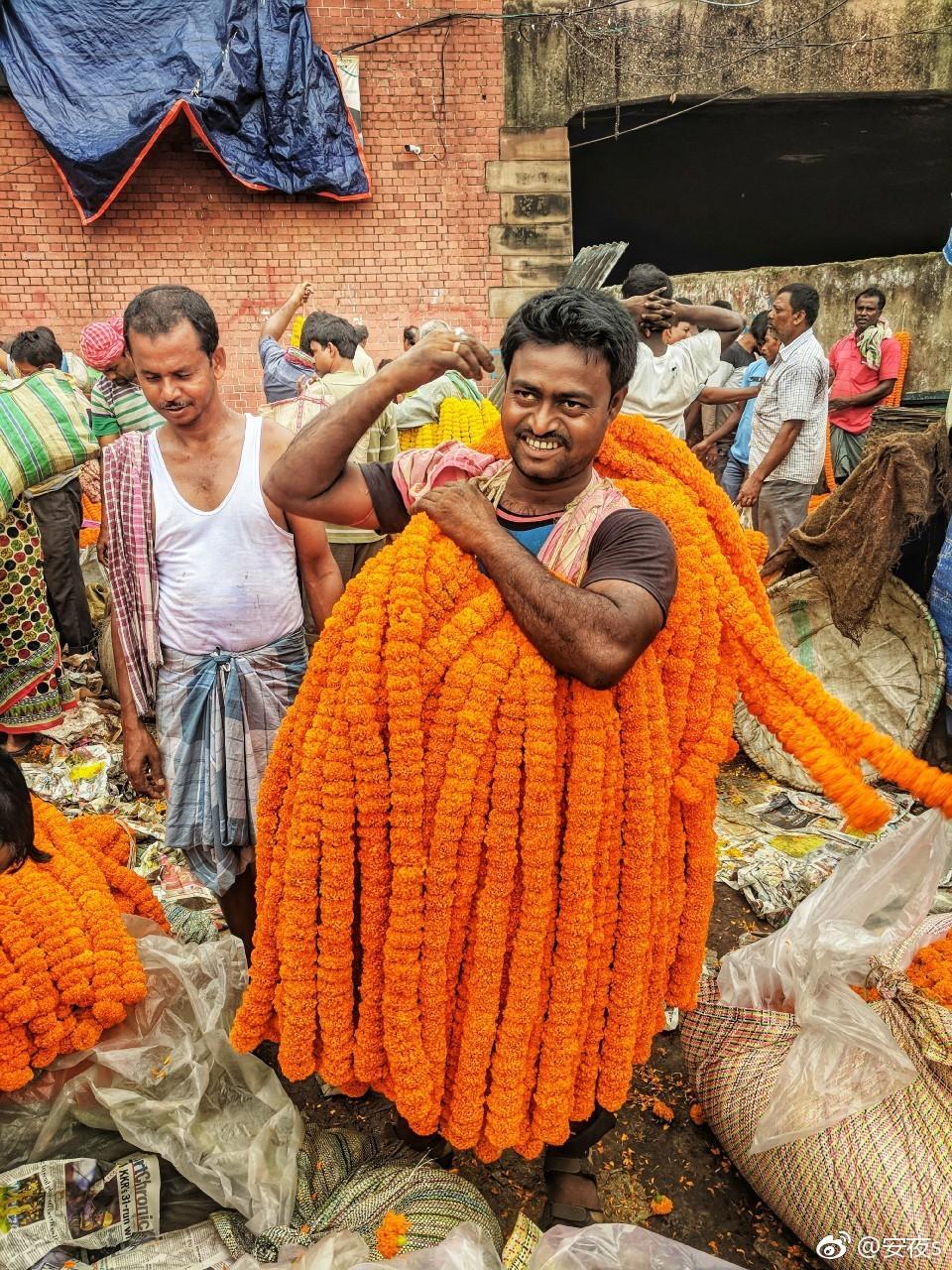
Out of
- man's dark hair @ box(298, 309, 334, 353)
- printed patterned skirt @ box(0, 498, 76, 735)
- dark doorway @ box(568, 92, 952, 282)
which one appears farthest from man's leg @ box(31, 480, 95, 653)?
dark doorway @ box(568, 92, 952, 282)

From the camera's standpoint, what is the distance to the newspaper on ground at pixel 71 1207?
197cm

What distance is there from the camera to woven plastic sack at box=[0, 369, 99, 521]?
2861 mm

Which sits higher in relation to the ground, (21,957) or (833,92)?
(833,92)

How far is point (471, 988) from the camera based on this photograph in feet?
5.75

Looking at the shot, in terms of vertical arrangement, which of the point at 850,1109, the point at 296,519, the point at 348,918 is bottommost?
the point at 850,1109

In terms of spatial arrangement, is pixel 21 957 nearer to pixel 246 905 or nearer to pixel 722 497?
pixel 246 905

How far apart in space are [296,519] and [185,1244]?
1844mm

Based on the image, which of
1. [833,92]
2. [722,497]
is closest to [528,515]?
[722,497]

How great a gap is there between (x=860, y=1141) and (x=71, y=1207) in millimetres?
1827

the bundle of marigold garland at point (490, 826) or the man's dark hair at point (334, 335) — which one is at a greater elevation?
the man's dark hair at point (334, 335)

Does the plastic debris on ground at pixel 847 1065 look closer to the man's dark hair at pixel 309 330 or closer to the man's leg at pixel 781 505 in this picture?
the man's leg at pixel 781 505

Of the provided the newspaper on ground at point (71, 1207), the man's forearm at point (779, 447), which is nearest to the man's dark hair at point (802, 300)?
the man's forearm at point (779, 447)

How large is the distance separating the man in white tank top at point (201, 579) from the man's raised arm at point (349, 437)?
0.58 metres

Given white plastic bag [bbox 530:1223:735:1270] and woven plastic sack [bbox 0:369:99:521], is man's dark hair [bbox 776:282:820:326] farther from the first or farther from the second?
white plastic bag [bbox 530:1223:735:1270]
